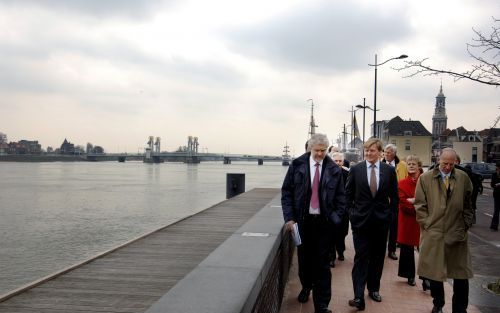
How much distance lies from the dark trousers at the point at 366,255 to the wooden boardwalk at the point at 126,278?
7.02 ft

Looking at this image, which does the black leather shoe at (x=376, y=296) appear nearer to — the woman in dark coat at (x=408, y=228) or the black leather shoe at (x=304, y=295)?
the black leather shoe at (x=304, y=295)

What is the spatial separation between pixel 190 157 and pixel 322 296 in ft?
558

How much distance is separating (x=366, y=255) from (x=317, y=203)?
1044 mm

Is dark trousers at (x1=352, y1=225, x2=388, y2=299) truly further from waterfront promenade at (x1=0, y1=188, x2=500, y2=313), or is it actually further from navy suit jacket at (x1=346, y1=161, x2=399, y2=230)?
waterfront promenade at (x1=0, y1=188, x2=500, y2=313)

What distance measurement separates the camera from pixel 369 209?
5.30m

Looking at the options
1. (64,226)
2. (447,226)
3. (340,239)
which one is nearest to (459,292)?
(447,226)

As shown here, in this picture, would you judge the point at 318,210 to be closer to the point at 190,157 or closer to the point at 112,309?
the point at 112,309

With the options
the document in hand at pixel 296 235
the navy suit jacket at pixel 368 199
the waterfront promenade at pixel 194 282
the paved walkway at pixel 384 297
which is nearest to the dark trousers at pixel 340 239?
the waterfront promenade at pixel 194 282

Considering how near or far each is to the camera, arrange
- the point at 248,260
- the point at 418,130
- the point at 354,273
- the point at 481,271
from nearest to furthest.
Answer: the point at 248,260 < the point at 354,273 < the point at 481,271 < the point at 418,130

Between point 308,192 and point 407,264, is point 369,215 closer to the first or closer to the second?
point 308,192

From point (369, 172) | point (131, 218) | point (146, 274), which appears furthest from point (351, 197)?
point (131, 218)

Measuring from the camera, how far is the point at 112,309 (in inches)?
171

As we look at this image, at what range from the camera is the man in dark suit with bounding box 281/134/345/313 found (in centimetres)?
490

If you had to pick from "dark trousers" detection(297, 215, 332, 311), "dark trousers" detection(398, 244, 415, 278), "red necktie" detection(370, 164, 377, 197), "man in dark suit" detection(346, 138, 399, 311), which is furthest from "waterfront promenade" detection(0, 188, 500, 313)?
"red necktie" detection(370, 164, 377, 197)
